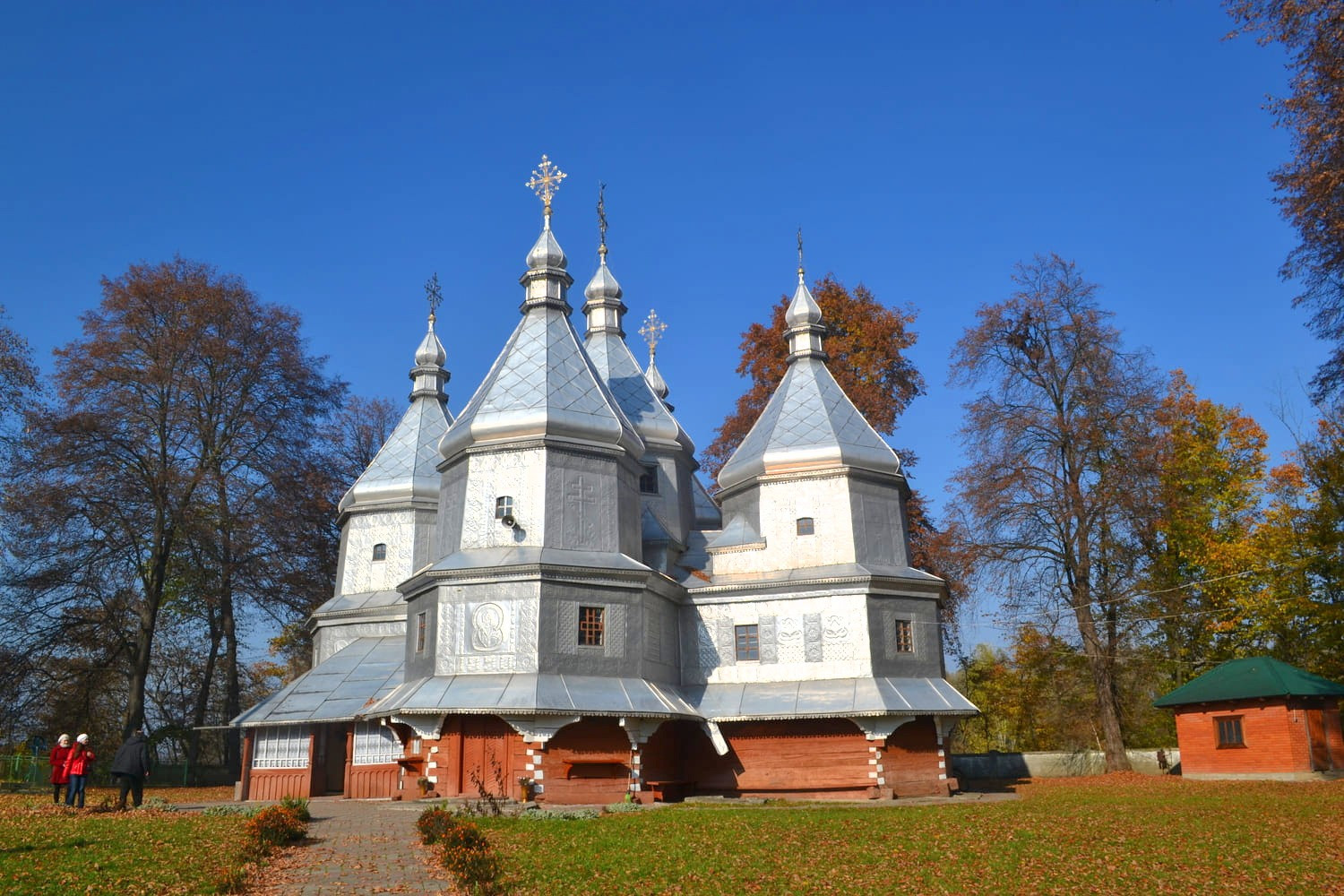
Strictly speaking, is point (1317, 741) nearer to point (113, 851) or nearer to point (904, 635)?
point (904, 635)

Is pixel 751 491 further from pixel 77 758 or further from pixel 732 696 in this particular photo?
pixel 77 758

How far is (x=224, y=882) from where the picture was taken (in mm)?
11219

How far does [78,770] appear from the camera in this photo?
61.7ft

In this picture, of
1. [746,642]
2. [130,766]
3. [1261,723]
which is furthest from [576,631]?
[1261,723]

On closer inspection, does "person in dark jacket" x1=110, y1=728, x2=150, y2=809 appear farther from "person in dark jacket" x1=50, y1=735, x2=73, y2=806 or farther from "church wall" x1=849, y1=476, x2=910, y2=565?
"church wall" x1=849, y1=476, x2=910, y2=565

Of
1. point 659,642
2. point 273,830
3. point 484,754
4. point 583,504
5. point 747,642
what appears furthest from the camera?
point 747,642

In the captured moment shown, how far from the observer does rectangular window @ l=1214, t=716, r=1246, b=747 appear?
2705 centimetres

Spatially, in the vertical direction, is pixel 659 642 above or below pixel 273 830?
above

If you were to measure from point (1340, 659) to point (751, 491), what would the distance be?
18.2 metres

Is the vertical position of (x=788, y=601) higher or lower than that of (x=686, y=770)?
higher

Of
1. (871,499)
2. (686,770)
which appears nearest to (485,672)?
(686,770)

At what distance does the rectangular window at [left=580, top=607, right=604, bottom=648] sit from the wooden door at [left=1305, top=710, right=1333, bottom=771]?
677 inches

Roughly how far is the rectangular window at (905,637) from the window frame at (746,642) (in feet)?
11.6

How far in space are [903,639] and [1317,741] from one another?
1007cm
